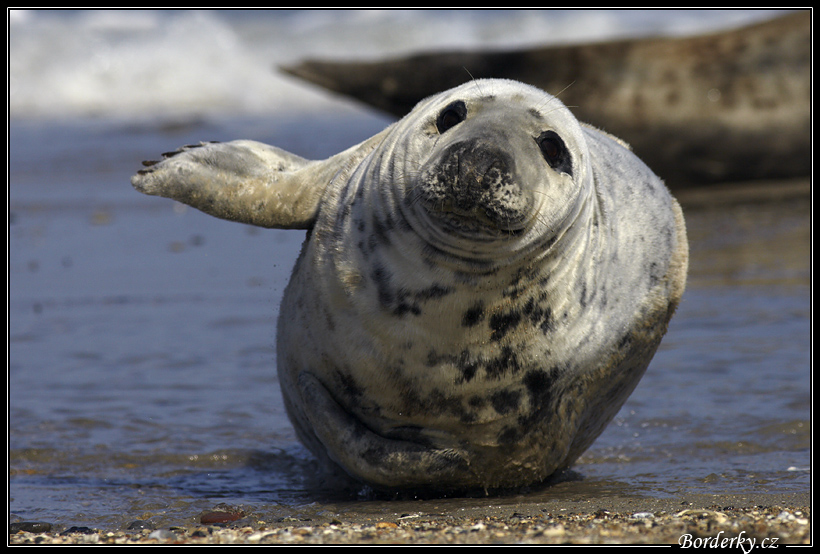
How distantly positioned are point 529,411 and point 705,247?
515 cm

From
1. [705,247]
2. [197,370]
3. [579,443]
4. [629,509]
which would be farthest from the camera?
[705,247]

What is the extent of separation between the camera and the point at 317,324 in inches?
154

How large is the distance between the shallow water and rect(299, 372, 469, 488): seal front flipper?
13cm

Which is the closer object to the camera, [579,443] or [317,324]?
[317,324]

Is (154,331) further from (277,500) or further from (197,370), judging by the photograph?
(277,500)

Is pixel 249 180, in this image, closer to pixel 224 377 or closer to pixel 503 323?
pixel 503 323

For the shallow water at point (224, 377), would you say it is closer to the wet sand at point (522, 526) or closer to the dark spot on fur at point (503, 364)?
the wet sand at point (522, 526)

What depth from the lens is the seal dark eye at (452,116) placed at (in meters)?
3.57

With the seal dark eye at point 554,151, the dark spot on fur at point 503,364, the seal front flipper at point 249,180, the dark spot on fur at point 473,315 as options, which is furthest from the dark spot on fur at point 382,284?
the seal dark eye at point 554,151

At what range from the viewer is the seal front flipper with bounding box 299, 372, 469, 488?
→ 386 cm

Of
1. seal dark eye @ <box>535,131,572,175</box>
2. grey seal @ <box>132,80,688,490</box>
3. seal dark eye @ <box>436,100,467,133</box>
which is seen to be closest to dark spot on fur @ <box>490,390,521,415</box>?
grey seal @ <box>132,80,688,490</box>

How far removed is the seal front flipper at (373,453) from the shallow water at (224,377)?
129 millimetres

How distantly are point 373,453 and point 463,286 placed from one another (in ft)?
2.30

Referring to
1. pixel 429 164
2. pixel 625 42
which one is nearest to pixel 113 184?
pixel 625 42
